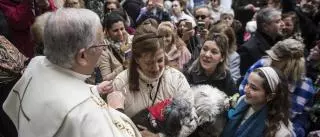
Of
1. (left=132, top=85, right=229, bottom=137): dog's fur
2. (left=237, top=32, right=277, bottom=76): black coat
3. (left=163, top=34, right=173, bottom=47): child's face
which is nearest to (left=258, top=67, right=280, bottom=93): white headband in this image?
(left=132, top=85, right=229, bottom=137): dog's fur

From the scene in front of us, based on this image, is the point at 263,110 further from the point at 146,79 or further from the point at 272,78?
the point at 146,79

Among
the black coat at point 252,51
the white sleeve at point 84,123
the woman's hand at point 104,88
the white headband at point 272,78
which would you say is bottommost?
the black coat at point 252,51

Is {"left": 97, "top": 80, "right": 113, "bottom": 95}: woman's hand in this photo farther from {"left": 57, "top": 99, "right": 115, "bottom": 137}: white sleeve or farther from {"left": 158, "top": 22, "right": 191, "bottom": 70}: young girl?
{"left": 158, "top": 22, "right": 191, "bottom": 70}: young girl

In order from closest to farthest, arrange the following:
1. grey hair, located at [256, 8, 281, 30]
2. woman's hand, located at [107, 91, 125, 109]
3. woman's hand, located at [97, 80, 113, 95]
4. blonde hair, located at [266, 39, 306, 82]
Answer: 1. woman's hand, located at [97, 80, 113, 95]
2. woman's hand, located at [107, 91, 125, 109]
3. blonde hair, located at [266, 39, 306, 82]
4. grey hair, located at [256, 8, 281, 30]

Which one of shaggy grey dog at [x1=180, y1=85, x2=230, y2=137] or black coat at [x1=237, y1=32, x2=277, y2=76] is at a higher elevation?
shaggy grey dog at [x1=180, y1=85, x2=230, y2=137]

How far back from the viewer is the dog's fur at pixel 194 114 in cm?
265

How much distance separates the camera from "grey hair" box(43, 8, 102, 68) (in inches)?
76.2

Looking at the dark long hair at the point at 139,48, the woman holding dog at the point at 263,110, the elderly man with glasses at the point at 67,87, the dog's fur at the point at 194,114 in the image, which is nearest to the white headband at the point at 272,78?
the woman holding dog at the point at 263,110

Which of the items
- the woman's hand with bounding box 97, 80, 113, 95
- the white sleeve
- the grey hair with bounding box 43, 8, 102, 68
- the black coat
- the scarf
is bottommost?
the black coat

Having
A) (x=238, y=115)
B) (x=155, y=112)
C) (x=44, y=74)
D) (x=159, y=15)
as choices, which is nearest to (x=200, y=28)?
(x=159, y=15)

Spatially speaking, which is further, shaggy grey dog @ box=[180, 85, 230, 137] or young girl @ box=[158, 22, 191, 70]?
young girl @ box=[158, 22, 191, 70]

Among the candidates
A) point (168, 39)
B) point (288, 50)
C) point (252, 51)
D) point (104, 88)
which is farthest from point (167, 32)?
point (104, 88)

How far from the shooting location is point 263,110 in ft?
10.3

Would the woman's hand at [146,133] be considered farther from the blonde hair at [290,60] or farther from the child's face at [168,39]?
the child's face at [168,39]
